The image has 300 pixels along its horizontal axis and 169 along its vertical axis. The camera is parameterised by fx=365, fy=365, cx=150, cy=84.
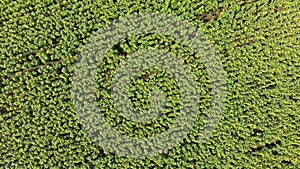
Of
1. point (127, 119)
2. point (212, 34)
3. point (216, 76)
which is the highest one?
point (212, 34)

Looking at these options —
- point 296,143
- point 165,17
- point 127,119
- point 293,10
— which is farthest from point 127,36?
point 296,143

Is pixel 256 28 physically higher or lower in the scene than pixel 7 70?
higher

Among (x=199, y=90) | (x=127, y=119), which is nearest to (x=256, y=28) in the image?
(x=199, y=90)

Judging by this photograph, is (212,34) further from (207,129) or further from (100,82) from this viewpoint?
(100,82)

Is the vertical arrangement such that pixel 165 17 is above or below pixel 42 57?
above

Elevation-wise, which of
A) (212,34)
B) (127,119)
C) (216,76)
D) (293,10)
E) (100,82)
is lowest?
(127,119)

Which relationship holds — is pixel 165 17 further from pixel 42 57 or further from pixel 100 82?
pixel 42 57
